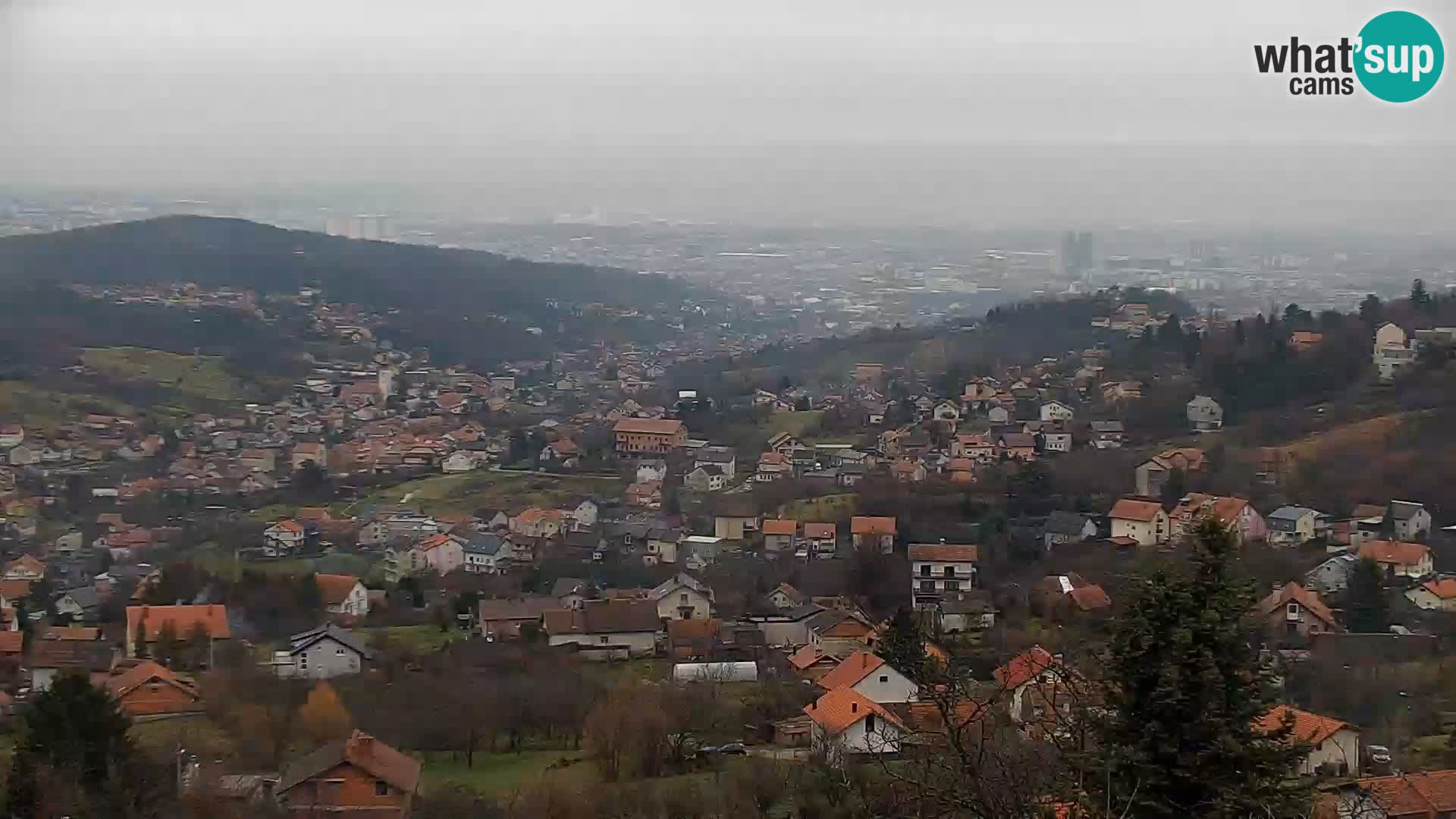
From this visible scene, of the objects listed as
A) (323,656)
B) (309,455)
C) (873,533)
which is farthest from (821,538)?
(309,455)

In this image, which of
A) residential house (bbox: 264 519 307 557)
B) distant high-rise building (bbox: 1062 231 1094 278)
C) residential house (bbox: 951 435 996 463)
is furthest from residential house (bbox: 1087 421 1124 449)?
residential house (bbox: 264 519 307 557)

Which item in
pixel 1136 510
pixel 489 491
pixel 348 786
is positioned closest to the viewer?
pixel 348 786

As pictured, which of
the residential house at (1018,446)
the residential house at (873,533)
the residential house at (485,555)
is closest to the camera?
the residential house at (873,533)

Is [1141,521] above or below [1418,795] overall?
below

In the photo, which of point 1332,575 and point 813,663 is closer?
point 813,663

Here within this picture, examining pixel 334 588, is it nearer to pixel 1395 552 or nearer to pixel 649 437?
pixel 649 437

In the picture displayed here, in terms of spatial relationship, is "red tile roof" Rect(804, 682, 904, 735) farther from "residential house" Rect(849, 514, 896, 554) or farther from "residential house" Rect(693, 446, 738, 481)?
"residential house" Rect(693, 446, 738, 481)

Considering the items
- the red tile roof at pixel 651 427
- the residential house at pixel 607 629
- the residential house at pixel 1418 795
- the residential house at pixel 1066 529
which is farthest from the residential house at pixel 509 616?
the red tile roof at pixel 651 427

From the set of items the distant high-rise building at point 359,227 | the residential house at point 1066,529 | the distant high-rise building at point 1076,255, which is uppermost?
the distant high-rise building at point 359,227

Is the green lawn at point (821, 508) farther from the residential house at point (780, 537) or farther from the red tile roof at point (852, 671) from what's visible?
the red tile roof at point (852, 671)
